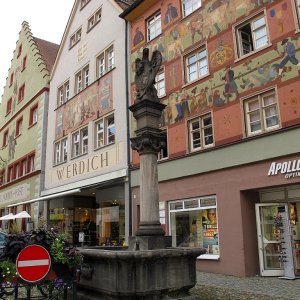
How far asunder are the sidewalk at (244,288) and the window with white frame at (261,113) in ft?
15.9

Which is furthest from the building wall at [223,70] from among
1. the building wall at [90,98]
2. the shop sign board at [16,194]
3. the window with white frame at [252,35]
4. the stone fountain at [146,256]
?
the shop sign board at [16,194]

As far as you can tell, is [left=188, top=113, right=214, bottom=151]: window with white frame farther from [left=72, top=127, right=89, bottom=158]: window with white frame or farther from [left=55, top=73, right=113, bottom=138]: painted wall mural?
[left=72, top=127, right=89, bottom=158]: window with white frame

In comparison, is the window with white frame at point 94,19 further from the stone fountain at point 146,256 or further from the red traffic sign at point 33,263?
the red traffic sign at point 33,263

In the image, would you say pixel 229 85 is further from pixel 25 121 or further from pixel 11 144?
pixel 11 144

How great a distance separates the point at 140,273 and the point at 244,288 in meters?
4.21

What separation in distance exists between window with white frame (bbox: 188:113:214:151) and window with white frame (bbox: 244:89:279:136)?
173cm

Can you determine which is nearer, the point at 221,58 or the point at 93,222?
the point at 221,58

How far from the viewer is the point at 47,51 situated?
33875 millimetres

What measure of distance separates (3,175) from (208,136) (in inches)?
1050

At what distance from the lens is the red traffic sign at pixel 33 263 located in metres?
6.52

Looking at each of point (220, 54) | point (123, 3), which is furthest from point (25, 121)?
point (220, 54)

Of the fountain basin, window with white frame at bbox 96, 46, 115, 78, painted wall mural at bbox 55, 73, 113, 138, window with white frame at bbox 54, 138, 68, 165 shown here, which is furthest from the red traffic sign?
window with white frame at bbox 54, 138, 68, 165

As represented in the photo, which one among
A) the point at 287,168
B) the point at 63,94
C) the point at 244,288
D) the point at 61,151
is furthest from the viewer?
the point at 63,94

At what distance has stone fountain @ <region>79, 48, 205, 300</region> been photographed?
758 centimetres
